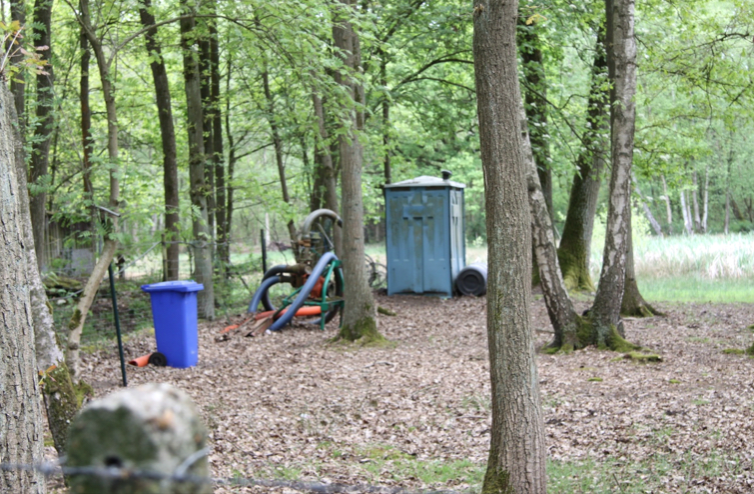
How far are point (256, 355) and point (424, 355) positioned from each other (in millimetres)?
2255

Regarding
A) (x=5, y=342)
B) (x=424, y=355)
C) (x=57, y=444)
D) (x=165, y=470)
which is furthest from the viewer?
(x=424, y=355)

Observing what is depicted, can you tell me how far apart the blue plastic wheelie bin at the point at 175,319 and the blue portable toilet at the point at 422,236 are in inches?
265

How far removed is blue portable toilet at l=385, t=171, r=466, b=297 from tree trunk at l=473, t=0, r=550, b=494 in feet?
33.8

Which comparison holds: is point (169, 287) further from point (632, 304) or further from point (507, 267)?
point (632, 304)

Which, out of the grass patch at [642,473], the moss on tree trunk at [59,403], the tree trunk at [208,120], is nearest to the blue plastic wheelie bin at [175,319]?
the moss on tree trunk at [59,403]

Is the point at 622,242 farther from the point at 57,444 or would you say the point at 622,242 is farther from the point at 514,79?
the point at 57,444

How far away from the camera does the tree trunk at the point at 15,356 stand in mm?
3227

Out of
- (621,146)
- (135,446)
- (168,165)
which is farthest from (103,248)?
(621,146)

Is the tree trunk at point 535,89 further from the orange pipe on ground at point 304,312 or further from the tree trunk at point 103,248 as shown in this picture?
the tree trunk at point 103,248

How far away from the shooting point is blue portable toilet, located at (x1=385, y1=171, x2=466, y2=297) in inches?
561

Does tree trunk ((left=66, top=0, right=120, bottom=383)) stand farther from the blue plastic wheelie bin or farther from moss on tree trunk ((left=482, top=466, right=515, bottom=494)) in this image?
moss on tree trunk ((left=482, top=466, right=515, bottom=494))

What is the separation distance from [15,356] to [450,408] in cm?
401

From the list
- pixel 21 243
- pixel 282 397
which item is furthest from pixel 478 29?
pixel 282 397

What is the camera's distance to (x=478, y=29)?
3.91 meters
